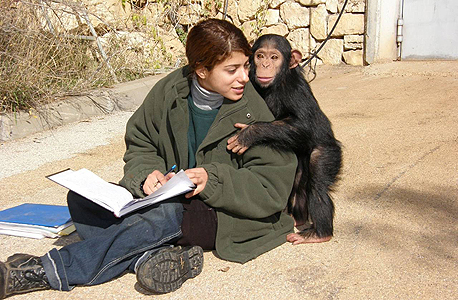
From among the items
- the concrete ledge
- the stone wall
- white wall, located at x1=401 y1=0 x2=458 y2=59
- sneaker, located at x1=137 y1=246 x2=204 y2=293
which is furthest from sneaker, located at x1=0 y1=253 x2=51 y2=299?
white wall, located at x1=401 y1=0 x2=458 y2=59

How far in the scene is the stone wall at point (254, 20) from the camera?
7480 mm

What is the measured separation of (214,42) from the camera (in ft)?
7.76

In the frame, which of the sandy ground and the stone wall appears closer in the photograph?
the sandy ground

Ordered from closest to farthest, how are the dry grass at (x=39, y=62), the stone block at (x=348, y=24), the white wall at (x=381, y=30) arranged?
the dry grass at (x=39, y=62) → the white wall at (x=381, y=30) → the stone block at (x=348, y=24)

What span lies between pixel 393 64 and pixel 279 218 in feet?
17.3

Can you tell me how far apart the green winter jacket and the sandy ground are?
0.41 feet

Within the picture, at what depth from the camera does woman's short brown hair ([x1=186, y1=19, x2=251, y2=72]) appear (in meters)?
2.37

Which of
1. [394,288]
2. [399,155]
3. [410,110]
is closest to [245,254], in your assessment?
[394,288]

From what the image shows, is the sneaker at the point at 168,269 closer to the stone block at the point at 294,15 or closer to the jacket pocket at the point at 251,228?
the jacket pocket at the point at 251,228

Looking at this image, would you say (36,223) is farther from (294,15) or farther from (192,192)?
(294,15)

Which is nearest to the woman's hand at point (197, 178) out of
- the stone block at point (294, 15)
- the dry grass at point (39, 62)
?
the dry grass at point (39, 62)

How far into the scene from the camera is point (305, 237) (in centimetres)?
262

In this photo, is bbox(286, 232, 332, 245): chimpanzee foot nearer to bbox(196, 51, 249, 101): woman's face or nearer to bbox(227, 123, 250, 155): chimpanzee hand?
bbox(227, 123, 250, 155): chimpanzee hand

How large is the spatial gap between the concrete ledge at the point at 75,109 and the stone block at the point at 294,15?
8.42ft
